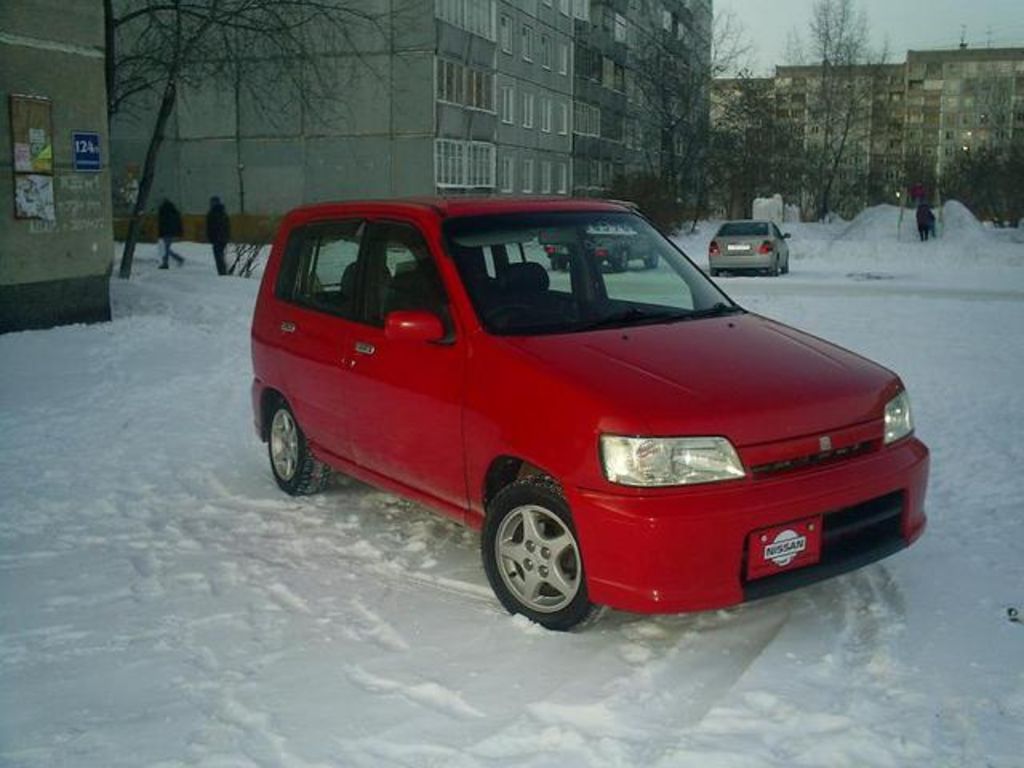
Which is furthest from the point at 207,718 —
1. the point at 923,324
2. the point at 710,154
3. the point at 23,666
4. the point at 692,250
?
the point at 710,154

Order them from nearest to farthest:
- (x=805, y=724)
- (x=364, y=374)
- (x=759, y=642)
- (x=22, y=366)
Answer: (x=805, y=724) → (x=759, y=642) → (x=364, y=374) → (x=22, y=366)

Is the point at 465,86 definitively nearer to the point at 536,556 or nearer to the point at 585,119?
the point at 585,119

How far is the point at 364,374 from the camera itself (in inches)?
214

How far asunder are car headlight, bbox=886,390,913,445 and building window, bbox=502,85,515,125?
1846 inches

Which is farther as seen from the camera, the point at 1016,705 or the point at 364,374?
the point at 364,374

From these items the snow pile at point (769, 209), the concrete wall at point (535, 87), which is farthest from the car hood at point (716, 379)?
the concrete wall at point (535, 87)

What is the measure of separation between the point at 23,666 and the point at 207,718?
920 millimetres

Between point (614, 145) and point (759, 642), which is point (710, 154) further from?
point (759, 642)

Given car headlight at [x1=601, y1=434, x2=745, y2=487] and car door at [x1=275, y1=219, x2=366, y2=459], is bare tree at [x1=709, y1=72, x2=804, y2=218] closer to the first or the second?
car door at [x1=275, y1=219, x2=366, y2=459]

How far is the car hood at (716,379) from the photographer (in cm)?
395

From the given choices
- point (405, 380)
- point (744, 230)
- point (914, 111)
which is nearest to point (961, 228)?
point (744, 230)

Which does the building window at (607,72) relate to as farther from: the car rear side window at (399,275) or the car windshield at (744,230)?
the car rear side window at (399,275)

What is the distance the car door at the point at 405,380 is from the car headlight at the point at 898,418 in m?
1.82

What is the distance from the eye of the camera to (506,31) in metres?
49.9
